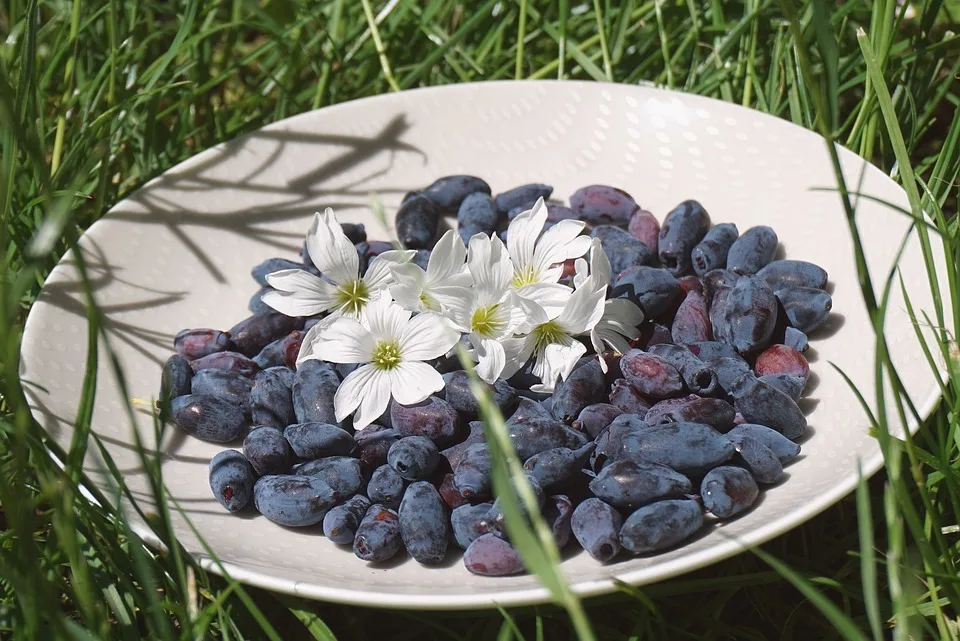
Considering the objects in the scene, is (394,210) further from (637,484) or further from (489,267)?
(637,484)

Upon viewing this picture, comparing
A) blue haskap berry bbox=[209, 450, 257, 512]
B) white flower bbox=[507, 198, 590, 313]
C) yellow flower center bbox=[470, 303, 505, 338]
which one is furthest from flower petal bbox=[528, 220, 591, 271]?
blue haskap berry bbox=[209, 450, 257, 512]

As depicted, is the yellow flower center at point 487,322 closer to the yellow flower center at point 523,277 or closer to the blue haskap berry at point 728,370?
the yellow flower center at point 523,277

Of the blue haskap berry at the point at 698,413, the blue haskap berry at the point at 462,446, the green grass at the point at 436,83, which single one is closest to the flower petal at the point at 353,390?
the blue haskap berry at the point at 462,446

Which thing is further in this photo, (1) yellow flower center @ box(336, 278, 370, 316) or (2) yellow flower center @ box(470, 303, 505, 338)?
(1) yellow flower center @ box(336, 278, 370, 316)

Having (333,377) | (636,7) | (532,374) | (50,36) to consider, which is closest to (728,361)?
(532,374)

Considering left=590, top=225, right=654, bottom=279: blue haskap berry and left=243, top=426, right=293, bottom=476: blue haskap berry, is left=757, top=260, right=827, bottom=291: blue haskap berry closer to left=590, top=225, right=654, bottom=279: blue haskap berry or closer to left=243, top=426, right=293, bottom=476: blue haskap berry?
left=590, top=225, right=654, bottom=279: blue haskap berry

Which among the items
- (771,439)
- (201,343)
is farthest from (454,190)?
(771,439)
